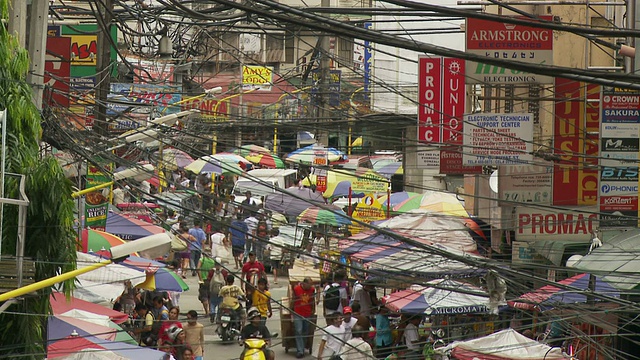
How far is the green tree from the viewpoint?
10.8 meters

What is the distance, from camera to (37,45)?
11.2 m

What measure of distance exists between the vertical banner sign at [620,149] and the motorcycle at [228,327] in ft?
21.2

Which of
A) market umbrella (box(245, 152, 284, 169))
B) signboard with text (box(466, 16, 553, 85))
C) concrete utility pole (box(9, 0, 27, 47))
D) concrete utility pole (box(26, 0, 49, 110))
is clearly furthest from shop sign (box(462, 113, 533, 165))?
market umbrella (box(245, 152, 284, 169))

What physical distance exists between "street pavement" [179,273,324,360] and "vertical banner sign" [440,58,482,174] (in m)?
3.85

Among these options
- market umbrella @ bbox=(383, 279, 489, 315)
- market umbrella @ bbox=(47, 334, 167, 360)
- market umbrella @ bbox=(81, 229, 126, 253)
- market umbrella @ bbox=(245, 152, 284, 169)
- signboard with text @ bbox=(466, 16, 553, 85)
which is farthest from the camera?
market umbrella @ bbox=(245, 152, 284, 169)

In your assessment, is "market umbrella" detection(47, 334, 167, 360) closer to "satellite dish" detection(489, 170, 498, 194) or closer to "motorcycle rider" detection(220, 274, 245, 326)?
"motorcycle rider" detection(220, 274, 245, 326)

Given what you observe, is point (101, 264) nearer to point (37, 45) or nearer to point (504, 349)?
point (37, 45)

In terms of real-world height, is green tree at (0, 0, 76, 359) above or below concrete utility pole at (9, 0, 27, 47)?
below

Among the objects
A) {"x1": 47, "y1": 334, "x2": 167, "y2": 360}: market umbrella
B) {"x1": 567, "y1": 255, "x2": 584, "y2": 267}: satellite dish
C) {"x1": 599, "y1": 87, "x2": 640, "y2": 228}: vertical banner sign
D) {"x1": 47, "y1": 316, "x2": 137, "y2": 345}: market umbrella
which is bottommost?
{"x1": 47, "y1": 334, "x2": 167, "y2": 360}: market umbrella

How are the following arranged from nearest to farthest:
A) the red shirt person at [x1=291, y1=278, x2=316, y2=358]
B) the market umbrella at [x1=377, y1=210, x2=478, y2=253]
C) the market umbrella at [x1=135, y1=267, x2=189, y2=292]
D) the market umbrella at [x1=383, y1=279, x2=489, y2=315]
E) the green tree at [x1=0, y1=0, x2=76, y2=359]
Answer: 1. the green tree at [x1=0, y1=0, x2=76, y2=359]
2. the market umbrella at [x1=383, y1=279, x2=489, y2=315]
3. the market umbrella at [x1=135, y1=267, x2=189, y2=292]
4. the red shirt person at [x1=291, y1=278, x2=316, y2=358]
5. the market umbrella at [x1=377, y1=210, x2=478, y2=253]

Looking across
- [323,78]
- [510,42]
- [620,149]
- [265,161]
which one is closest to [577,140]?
[620,149]

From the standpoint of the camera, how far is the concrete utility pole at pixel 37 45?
36.5 ft

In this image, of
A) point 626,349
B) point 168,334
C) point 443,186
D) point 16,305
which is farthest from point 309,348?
point 443,186

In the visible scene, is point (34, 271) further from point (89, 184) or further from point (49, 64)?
point (49, 64)
